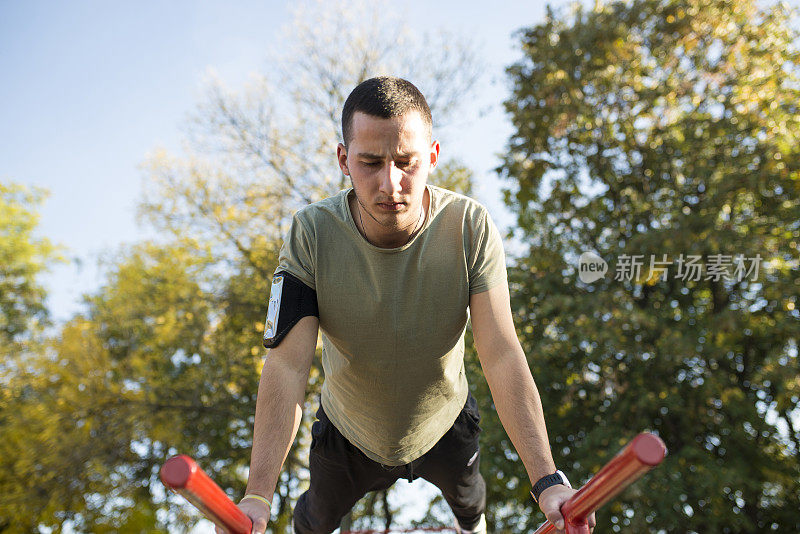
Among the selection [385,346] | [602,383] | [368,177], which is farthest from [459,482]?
[602,383]

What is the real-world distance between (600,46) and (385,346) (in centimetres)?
934

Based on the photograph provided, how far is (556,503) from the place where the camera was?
167 cm

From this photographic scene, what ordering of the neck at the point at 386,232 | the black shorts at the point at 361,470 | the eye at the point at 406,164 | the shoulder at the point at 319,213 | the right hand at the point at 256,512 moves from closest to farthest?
the right hand at the point at 256,512 < the eye at the point at 406,164 < the neck at the point at 386,232 < the shoulder at the point at 319,213 < the black shorts at the point at 361,470

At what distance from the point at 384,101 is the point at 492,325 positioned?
81 centimetres

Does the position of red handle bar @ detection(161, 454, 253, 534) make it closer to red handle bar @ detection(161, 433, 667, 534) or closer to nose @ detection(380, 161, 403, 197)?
red handle bar @ detection(161, 433, 667, 534)

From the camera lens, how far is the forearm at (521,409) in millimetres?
1894

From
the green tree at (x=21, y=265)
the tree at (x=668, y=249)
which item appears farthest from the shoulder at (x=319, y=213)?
the green tree at (x=21, y=265)

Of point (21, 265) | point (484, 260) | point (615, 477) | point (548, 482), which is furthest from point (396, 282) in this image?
point (21, 265)

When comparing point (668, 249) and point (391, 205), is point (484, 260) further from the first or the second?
point (668, 249)

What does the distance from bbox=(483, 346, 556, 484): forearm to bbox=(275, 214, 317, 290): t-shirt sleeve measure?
0.68 meters

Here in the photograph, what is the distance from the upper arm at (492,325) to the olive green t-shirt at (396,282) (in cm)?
4

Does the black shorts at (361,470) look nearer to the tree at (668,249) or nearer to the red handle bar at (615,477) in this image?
the red handle bar at (615,477)

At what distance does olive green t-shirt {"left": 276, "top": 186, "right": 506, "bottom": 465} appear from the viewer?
233cm

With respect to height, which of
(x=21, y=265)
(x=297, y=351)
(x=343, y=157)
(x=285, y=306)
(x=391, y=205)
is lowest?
(x=21, y=265)
